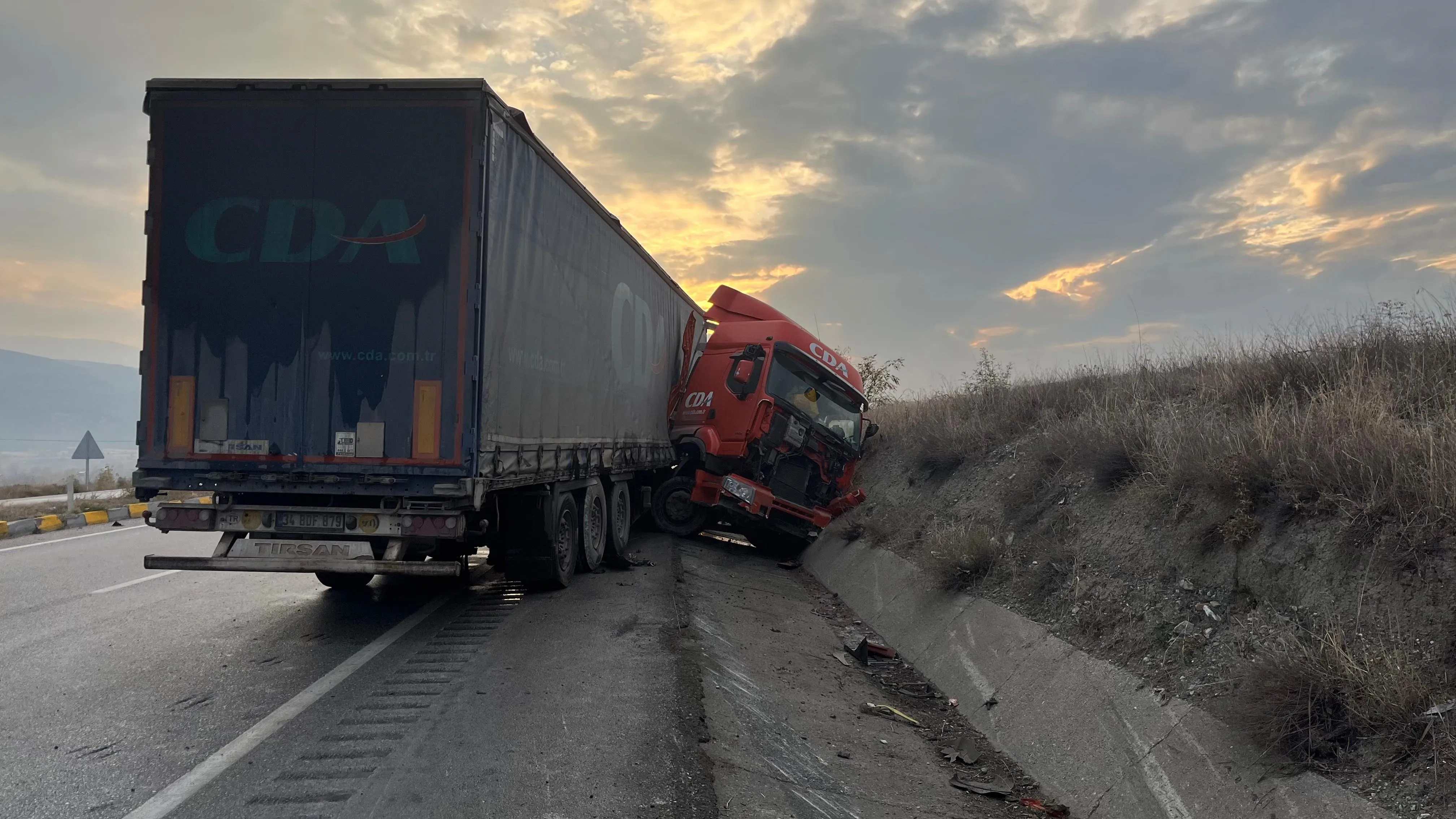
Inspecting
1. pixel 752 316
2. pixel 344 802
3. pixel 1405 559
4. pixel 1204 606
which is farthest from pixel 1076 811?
pixel 752 316

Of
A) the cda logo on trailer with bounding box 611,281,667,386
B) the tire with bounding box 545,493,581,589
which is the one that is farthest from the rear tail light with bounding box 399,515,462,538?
the cda logo on trailer with bounding box 611,281,667,386

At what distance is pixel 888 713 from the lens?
6.53 metres

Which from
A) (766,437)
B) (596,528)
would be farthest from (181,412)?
(766,437)

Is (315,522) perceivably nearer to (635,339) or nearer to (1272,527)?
(635,339)

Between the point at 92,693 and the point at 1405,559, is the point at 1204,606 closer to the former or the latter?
the point at 1405,559

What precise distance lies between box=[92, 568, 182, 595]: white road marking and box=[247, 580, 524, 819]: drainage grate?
3798 millimetres

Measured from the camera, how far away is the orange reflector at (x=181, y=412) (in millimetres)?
6988

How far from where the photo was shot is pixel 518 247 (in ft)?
25.5

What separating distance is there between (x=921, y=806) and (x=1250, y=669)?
1.74 metres

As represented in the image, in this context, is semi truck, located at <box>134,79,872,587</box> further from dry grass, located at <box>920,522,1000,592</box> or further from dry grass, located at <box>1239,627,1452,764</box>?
dry grass, located at <box>1239,627,1452,764</box>

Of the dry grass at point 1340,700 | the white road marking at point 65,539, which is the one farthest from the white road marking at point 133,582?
the dry grass at point 1340,700

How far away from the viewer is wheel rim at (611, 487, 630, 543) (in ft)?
37.5

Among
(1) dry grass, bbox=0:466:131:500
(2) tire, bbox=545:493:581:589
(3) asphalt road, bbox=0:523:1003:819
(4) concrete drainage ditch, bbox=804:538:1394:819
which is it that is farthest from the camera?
(1) dry grass, bbox=0:466:131:500

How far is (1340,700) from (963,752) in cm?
237
